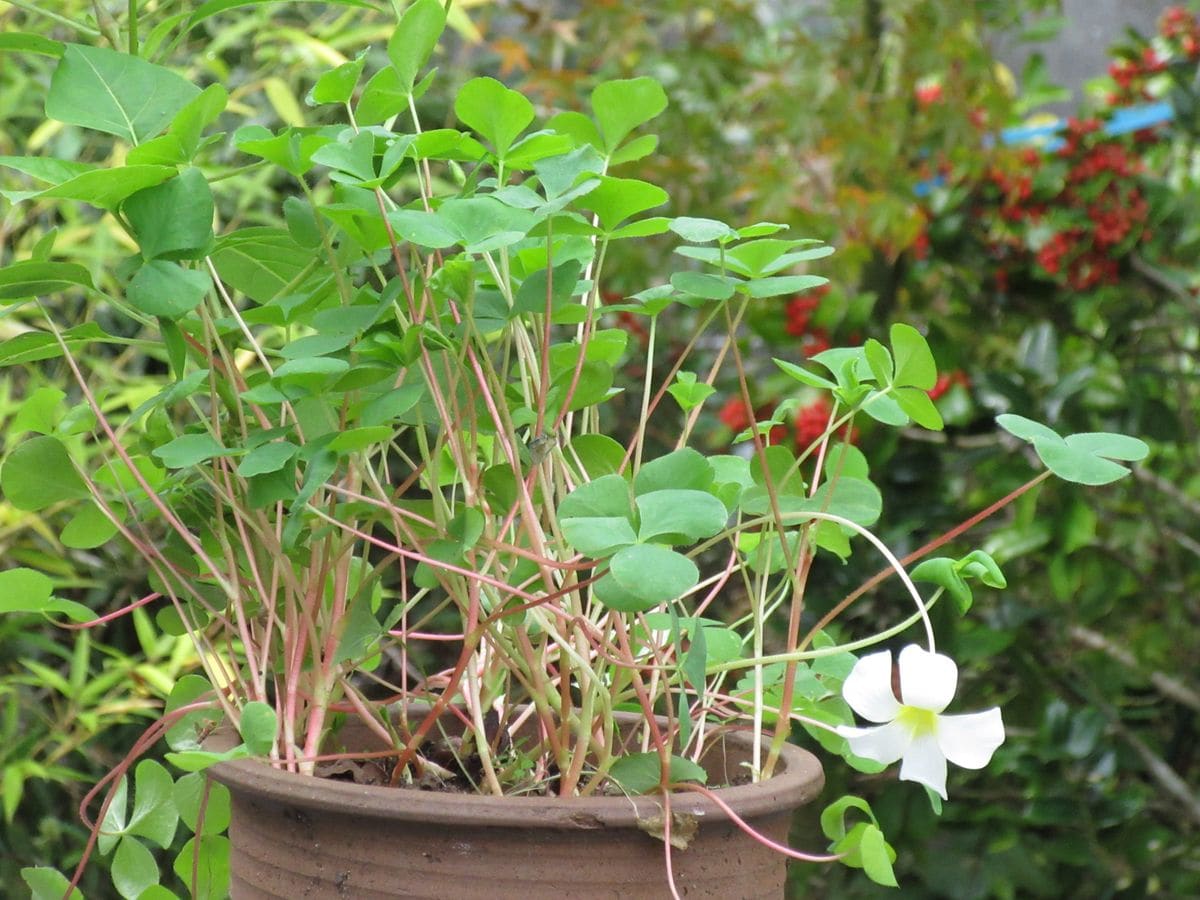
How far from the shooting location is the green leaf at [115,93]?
0.50m

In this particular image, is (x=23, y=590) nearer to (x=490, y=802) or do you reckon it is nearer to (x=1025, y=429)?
(x=490, y=802)

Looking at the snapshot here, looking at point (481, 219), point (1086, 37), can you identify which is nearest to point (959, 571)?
point (481, 219)

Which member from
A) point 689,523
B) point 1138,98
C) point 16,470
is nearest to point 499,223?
point 689,523

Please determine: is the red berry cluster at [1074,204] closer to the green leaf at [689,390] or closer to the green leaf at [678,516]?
the green leaf at [689,390]

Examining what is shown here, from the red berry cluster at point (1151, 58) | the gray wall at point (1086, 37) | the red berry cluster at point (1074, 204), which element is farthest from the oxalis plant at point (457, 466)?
the gray wall at point (1086, 37)

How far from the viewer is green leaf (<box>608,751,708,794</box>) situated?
18.9 inches

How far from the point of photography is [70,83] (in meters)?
0.50

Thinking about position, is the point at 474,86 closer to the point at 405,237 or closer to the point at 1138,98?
the point at 405,237

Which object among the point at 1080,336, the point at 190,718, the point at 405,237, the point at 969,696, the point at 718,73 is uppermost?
the point at 405,237

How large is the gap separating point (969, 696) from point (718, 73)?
3.13 feet

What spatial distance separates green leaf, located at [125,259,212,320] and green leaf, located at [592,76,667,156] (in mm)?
184

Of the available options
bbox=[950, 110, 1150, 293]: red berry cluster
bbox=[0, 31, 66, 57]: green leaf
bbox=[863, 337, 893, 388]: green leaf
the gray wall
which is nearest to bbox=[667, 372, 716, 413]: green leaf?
bbox=[863, 337, 893, 388]: green leaf

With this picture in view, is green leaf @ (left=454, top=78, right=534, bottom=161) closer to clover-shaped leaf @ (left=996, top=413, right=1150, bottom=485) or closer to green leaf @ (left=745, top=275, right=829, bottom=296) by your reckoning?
green leaf @ (left=745, top=275, right=829, bottom=296)

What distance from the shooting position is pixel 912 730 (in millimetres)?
442
